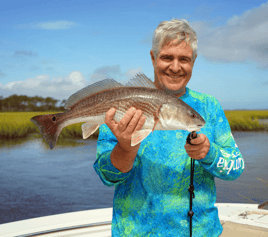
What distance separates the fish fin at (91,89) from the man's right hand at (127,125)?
351 mm

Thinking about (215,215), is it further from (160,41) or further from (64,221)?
(64,221)

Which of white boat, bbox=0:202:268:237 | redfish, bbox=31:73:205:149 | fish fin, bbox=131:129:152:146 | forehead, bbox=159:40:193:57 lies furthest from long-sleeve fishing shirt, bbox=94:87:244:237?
white boat, bbox=0:202:268:237

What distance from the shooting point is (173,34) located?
7.82ft

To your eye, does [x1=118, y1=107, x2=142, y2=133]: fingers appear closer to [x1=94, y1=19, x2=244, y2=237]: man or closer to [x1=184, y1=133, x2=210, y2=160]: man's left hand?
[x1=94, y1=19, x2=244, y2=237]: man

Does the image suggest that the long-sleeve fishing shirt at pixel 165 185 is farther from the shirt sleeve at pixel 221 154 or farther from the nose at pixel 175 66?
the nose at pixel 175 66

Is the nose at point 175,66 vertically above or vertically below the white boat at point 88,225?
above

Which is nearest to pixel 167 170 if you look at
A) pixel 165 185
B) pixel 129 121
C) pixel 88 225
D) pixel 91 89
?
pixel 165 185

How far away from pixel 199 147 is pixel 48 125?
148cm

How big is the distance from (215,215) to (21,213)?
20409 millimetres

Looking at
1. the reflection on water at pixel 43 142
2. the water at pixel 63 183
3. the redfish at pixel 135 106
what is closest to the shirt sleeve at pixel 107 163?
the redfish at pixel 135 106

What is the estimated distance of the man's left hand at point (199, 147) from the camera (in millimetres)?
2191

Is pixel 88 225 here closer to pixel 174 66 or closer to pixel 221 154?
pixel 221 154

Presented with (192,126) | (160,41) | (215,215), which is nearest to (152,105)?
(192,126)

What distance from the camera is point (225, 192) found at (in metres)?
21.7
